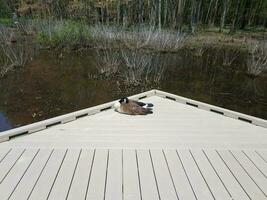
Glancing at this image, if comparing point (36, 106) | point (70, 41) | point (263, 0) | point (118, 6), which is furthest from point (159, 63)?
point (263, 0)

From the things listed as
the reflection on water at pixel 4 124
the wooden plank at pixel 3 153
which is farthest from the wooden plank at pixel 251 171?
the reflection on water at pixel 4 124

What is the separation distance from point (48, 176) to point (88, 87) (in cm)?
458

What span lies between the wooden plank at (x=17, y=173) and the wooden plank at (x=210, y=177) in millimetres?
1508

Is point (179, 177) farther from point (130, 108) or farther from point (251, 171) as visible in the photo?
point (130, 108)

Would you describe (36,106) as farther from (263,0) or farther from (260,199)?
(263,0)

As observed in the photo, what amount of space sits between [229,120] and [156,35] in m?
7.12

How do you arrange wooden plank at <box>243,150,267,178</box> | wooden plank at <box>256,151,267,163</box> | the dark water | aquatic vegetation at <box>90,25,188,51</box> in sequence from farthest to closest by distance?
aquatic vegetation at <box>90,25,188,51</box> < the dark water < wooden plank at <box>256,151,267,163</box> < wooden plank at <box>243,150,267,178</box>

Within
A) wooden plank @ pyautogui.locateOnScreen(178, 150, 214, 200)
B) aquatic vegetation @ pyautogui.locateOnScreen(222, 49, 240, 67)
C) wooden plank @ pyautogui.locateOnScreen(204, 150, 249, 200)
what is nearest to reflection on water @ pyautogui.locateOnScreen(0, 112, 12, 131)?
wooden plank @ pyautogui.locateOnScreen(178, 150, 214, 200)

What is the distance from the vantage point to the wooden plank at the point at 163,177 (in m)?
2.18

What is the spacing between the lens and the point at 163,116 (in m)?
3.74

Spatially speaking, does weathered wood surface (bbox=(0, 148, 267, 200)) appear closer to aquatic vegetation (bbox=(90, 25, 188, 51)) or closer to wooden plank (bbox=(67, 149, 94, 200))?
wooden plank (bbox=(67, 149, 94, 200))

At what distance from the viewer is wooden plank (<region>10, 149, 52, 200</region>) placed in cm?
212

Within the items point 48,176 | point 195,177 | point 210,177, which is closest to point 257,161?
point 210,177

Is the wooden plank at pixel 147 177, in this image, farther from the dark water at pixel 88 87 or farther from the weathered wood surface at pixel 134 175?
the dark water at pixel 88 87
